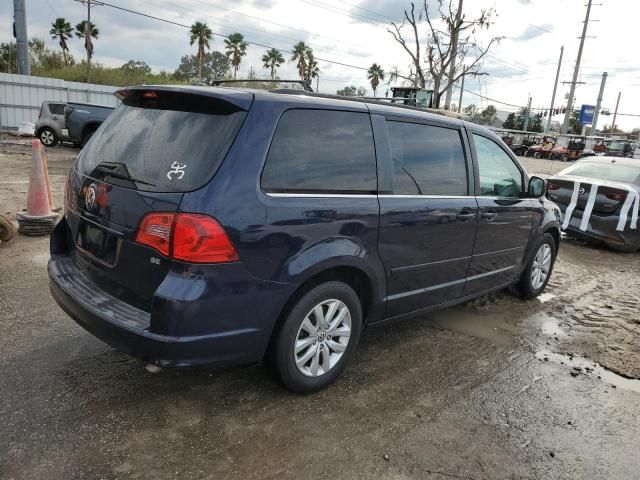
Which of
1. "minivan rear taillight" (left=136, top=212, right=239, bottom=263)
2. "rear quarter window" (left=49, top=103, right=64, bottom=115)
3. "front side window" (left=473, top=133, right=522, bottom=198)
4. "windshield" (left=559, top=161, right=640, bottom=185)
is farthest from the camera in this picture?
"rear quarter window" (left=49, top=103, right=64, bottom=115)

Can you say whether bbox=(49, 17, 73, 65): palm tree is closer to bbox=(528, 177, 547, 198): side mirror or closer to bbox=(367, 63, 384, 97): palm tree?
bbox=(367, 63, 384, 97): palm tree

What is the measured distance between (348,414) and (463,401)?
0.81 metres

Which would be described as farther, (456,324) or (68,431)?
(456,324)

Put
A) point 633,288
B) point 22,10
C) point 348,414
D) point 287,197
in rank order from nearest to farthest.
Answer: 1. point 287,197
2. point 348,414
3. point 633,288
4. point 22,10

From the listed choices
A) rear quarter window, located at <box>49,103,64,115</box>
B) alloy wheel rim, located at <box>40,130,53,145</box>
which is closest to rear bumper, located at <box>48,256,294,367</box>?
rear quarter window, located at <box>49,103,64,115</box>

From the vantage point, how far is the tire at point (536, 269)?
5199 millimetres

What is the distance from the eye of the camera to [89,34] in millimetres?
40750

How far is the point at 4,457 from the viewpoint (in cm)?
243

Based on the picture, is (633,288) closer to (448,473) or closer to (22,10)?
(448,473)

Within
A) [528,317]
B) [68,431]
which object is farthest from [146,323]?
[528,317]

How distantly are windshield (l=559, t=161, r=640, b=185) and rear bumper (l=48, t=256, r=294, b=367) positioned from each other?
25.3ft

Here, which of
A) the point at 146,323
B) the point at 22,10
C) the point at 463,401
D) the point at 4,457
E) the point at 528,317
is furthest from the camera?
the point at 22,10

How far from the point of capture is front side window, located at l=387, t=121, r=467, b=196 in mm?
3432

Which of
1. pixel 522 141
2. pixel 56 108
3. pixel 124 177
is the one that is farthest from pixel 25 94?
pixel 522 141
